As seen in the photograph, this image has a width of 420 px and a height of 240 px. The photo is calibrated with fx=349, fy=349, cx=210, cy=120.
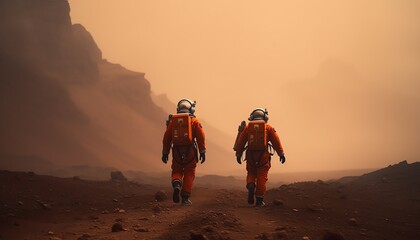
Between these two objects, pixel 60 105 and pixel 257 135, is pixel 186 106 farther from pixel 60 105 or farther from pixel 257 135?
pixel 60 105

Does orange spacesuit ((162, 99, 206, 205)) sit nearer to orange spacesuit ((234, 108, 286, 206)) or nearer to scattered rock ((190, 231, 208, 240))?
orange spacesuit ((234, 108, 286, 206))

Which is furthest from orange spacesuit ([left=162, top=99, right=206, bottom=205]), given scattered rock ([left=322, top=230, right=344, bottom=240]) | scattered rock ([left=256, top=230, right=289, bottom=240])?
scattered rock ([left=322, top=230, right=344, bottom=240])

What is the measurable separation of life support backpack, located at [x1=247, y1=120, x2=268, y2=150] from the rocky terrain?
5.64ft

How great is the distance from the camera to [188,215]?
7.43m

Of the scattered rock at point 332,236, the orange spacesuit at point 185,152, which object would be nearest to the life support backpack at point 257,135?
the orange spacesuit at point 185,152

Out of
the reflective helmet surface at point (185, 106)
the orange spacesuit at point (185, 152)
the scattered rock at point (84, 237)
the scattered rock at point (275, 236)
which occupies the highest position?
the reflective helmet surface at point (185, 106)

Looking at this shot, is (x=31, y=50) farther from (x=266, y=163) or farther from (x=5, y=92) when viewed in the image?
(x=266, y=163)

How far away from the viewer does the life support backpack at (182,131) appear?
9445 millimetres

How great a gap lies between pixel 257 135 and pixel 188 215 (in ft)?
11.6

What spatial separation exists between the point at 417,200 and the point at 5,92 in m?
66.8

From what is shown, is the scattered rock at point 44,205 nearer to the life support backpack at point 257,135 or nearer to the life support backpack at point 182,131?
the life support backpack at point 182,131

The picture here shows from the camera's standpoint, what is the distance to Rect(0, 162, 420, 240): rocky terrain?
5887mm

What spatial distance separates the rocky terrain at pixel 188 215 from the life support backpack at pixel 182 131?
1.68 m

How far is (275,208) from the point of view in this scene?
27.9ft
